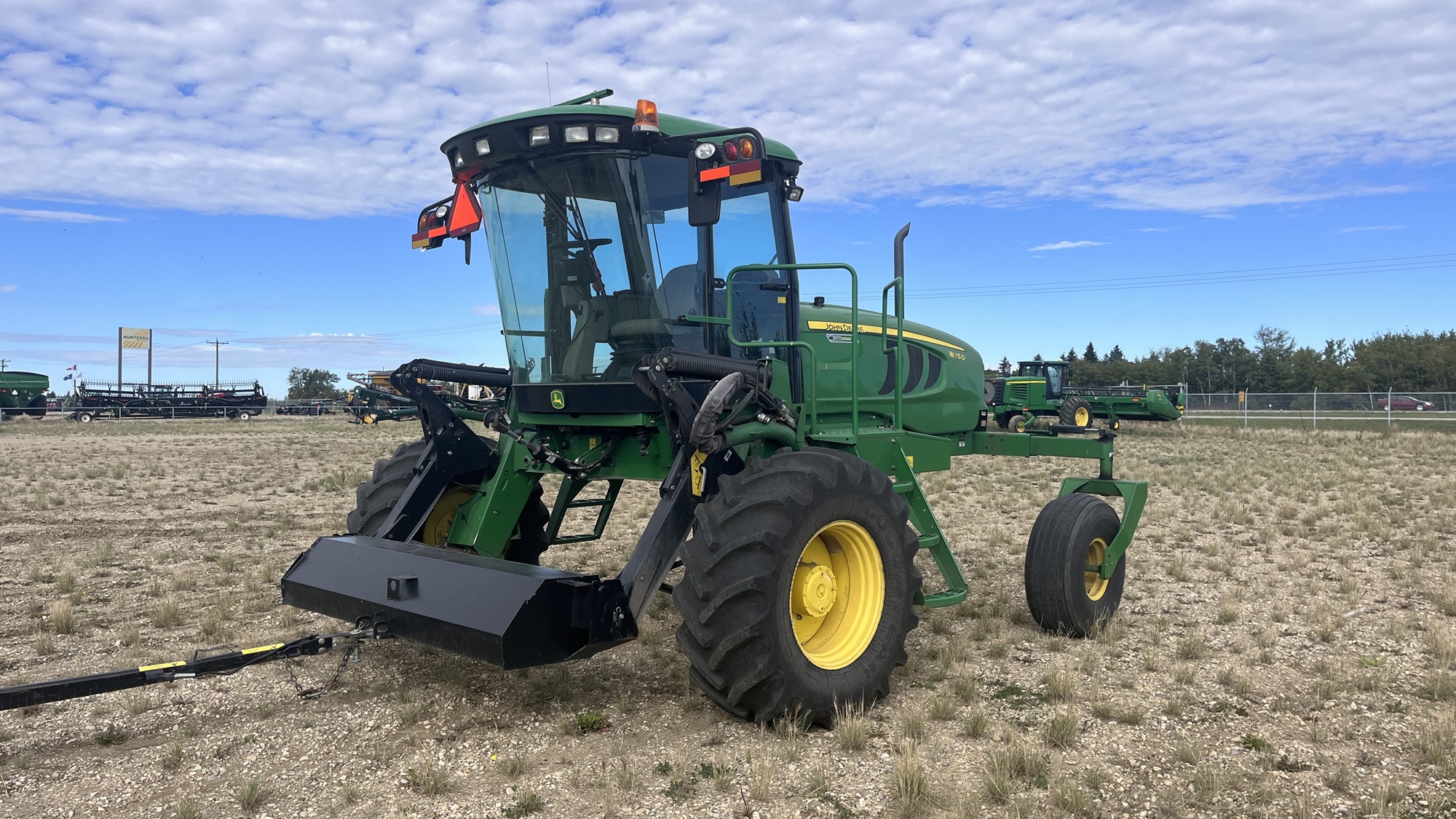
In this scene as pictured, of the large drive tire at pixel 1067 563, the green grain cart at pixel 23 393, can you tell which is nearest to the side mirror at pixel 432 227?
the large drive tire at pixel 1067 563

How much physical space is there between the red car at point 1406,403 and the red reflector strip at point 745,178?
47.1m

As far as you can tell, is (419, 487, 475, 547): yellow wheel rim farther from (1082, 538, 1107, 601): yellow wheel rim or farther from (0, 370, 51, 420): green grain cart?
(0, 370, 51, 420): green grain cart

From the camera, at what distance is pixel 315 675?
5.78 meters

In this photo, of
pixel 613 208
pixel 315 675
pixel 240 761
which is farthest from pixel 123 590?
pixel 613 208

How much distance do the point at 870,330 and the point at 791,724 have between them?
343 cm

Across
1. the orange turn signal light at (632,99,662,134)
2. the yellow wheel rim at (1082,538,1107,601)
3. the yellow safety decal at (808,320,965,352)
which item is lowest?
the yellow wheel rim at (1082,538,1107,601)

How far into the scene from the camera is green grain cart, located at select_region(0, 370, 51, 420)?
156 ft

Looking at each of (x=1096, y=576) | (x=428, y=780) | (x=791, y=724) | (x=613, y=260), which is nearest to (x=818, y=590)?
(x=791, y=724)

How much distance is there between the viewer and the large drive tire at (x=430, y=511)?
6496 millimetres

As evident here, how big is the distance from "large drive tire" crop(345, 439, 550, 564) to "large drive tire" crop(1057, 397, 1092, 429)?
27.0 m

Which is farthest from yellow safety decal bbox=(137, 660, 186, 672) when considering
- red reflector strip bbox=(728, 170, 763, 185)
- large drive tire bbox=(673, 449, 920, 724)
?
red reflector strip bbox=(728, 170, 763, 185)

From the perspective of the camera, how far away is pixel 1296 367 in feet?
279

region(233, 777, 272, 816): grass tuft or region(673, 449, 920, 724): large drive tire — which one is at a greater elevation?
region(673, 449, 920, 724): large drive tire

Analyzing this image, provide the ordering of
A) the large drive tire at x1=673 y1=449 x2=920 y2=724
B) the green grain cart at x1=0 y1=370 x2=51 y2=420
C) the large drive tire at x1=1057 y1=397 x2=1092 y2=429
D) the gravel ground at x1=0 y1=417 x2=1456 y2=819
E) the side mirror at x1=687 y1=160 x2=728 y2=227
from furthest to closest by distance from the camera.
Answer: the green grain cart at x1=0 y1=370 x2=51 y2=420
the large drive tire at x1=1057 y1=397 x2=1092 y2=429
the side mirror at x1=687 y1=160 x2=728 y2=227
the large drive tire at x1=673 y1=449 x2=920 y2=724
the gravel ground at x1=0 y1=417 x2=1456 y2=819
